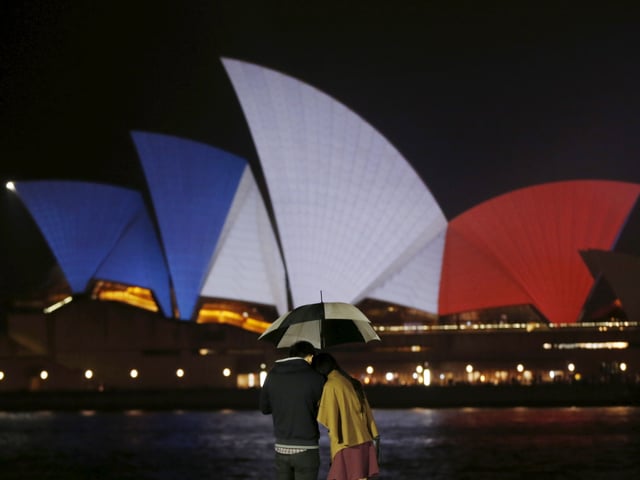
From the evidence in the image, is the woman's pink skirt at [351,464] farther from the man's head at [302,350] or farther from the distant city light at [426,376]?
the distant city light at [426,376]

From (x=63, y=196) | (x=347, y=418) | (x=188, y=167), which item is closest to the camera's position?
(x=347, y=418)

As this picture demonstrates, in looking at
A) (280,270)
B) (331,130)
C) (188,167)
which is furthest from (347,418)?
(280,270)

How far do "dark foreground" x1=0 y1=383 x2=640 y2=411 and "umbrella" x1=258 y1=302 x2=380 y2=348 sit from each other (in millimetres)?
30911

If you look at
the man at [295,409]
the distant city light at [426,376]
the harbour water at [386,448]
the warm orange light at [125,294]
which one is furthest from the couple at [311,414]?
the distant city light at [426,376]

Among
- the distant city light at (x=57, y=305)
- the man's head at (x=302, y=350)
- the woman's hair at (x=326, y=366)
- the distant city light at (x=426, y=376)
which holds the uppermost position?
the distant city light at (x=57, y=305)

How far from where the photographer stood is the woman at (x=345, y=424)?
22.2ft

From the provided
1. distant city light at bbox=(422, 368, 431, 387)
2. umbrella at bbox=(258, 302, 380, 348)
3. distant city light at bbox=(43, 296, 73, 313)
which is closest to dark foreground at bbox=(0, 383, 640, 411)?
distant city light at bbox=(43, 296, 73, 313)

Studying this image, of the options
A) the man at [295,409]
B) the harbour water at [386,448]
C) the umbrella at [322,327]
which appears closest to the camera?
the man at [295,409]

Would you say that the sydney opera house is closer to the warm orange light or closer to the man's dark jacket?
the warm orange light

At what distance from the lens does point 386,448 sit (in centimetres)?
1842

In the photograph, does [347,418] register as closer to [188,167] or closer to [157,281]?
[188,167]

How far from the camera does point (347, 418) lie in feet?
22.3

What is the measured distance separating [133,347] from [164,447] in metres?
25.0

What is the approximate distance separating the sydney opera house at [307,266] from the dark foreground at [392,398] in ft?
8.74
